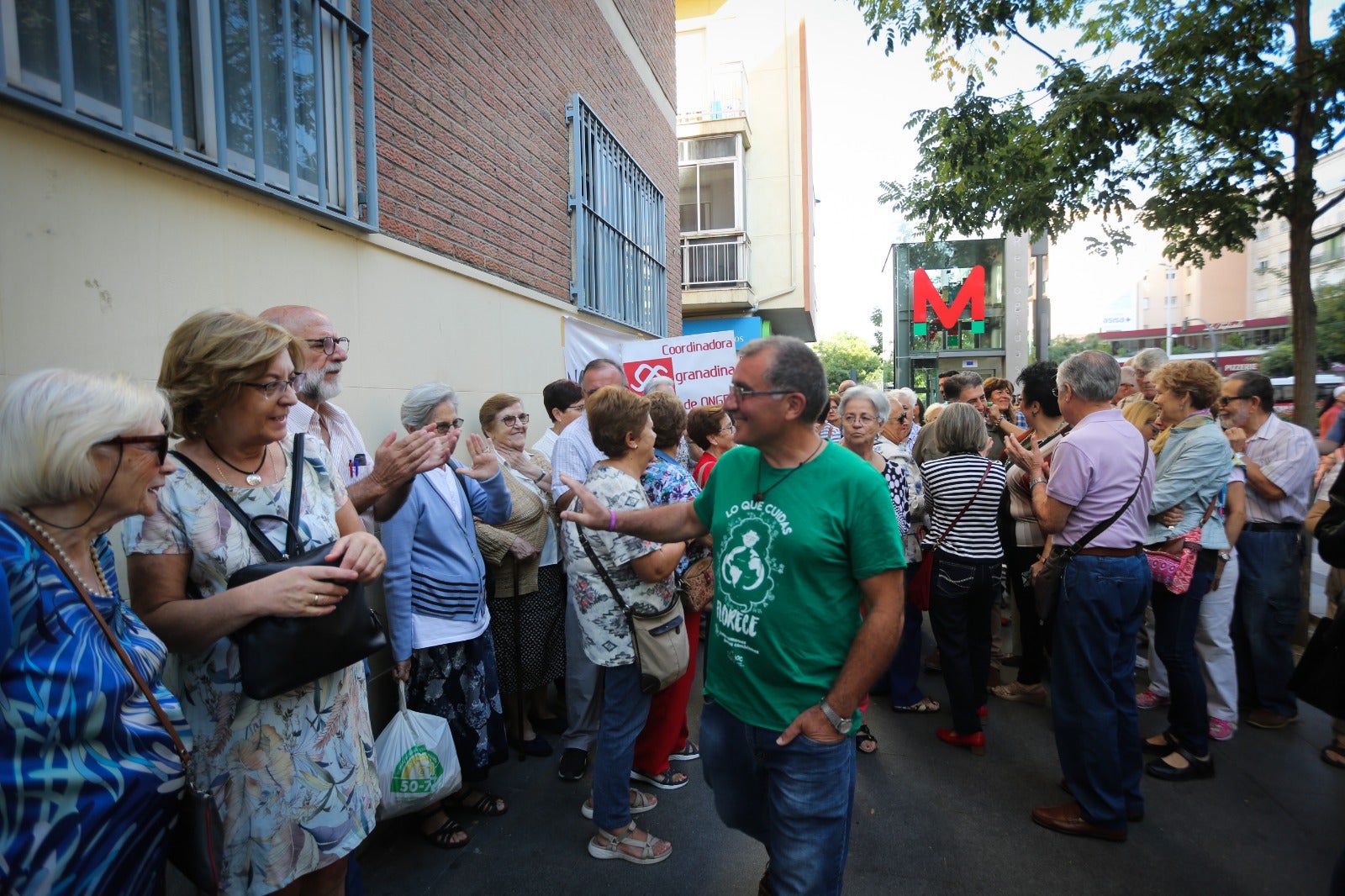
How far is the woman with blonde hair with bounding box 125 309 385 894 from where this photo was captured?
171 centimetres

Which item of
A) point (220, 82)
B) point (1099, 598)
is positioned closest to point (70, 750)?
point (220, 82)

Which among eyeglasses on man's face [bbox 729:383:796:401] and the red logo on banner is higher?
the red logo on banner

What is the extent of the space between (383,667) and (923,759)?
3.07 m

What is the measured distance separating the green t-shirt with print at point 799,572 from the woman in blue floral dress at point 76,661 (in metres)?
1.44

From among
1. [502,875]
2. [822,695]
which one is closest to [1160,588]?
[822,695]

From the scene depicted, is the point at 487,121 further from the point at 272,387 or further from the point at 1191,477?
the point at 1191,477

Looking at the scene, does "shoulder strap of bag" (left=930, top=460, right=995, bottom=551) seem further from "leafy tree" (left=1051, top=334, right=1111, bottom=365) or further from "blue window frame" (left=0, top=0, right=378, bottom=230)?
"leafy tree" (left=1051, top=334, right=1111, bottom=365)

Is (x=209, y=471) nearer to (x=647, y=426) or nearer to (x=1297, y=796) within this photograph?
(x=647, y=426)

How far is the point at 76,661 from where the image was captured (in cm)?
141

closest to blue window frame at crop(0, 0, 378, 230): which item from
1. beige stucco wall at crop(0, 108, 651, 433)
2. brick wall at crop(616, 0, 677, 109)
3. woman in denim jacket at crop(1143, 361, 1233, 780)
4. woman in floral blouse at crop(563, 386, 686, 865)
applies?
beige stucco wall at crop(0, 108, 651, 433)

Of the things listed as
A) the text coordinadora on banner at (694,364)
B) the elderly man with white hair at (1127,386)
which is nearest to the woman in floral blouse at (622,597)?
the text coordinadora on banner at (694,364)

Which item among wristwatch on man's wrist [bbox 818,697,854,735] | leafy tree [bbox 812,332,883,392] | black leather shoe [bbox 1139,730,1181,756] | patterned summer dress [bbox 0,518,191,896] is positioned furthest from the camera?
leafy tree [bbox 812,332,883,392]

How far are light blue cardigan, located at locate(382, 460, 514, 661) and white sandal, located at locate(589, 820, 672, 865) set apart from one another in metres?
1.14

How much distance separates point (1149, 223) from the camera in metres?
5.96
